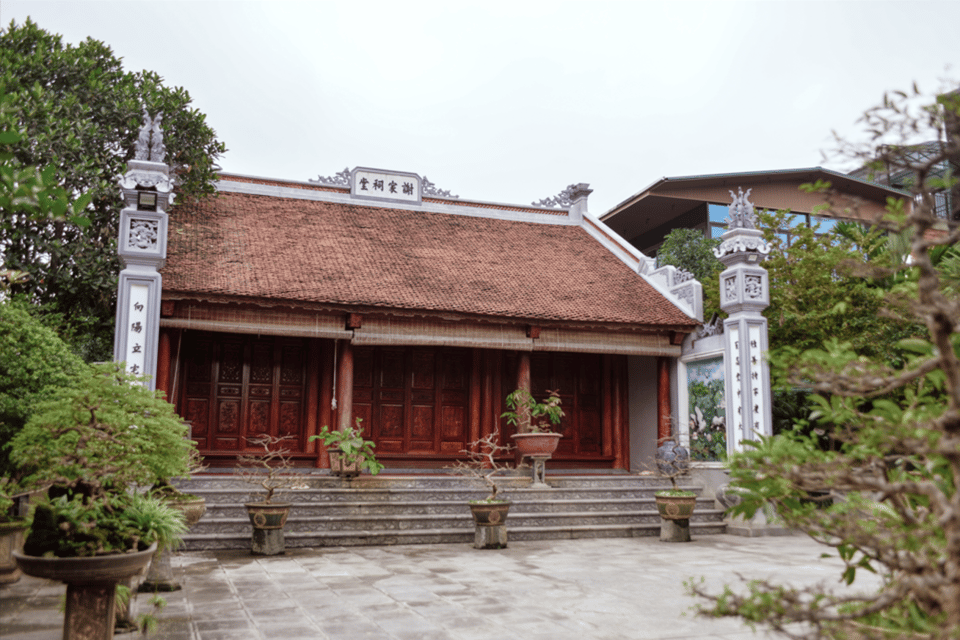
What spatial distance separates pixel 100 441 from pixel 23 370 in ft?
7.28

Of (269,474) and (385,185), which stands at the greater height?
(385,185)

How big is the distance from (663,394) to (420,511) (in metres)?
4.99

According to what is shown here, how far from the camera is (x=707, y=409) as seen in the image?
11836mm

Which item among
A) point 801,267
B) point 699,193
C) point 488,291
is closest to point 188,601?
point 488,291

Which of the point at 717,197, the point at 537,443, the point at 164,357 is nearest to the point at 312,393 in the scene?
the point at 164,357

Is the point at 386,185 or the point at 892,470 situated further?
the point at 386,185

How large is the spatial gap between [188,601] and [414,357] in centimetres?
786

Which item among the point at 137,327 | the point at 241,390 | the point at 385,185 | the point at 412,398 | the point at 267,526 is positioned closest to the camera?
the point at 267,526

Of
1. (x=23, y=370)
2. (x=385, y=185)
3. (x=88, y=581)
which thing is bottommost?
(x=88, y=581)

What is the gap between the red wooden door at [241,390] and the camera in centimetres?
1211

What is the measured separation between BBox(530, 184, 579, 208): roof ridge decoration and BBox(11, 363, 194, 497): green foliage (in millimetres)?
12248

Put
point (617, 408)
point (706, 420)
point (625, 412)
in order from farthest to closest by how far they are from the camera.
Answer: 1. point (625, 412)
2. point (617, 408)
3. point (706, 420)

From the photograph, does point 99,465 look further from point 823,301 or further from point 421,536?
point 823,301

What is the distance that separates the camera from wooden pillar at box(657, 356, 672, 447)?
12.5 meters
